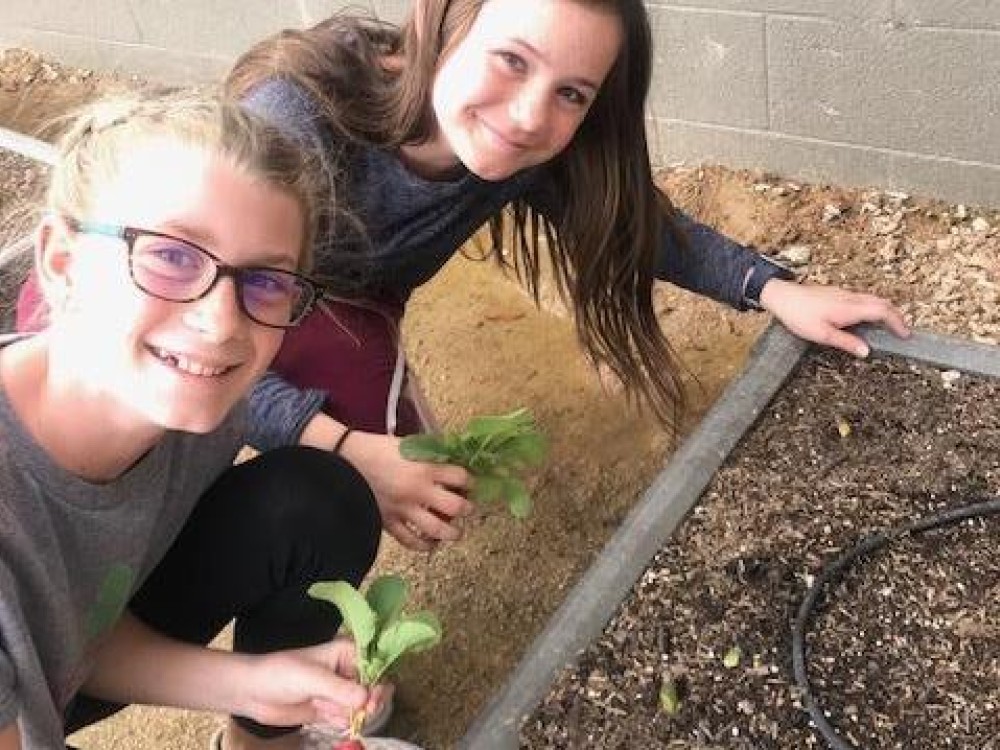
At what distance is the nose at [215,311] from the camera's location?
3.74ft

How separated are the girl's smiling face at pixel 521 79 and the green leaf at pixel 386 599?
581 millimetres

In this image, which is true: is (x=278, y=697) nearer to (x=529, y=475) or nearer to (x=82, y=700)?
(x=82, y=700)

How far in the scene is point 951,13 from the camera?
2197mm

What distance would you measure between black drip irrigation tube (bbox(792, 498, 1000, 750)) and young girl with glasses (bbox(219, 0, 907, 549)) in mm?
336

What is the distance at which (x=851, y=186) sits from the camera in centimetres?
256

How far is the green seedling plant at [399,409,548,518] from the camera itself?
1545mm

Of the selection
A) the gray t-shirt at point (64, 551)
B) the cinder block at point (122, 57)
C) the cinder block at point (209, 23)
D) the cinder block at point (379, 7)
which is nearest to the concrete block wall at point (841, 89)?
the cinder block at point (379, 7)

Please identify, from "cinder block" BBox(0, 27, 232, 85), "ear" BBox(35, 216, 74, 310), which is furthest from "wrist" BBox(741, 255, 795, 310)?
"cinder block" BBox(0, 27, 232, 85)

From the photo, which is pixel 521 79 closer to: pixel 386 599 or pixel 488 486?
pixel 488 486

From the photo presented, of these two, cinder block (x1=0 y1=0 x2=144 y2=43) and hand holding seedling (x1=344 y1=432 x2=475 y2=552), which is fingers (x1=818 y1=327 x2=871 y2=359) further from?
cinder block (x1=0 y1=0 x2=144 y2=43)

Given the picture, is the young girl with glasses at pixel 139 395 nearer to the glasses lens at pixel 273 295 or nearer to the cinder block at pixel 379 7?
the glasses lens at pixel 273 295

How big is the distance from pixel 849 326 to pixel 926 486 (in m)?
0.31

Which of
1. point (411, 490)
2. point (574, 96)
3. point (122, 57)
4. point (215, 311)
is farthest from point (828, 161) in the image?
point (122, 57)

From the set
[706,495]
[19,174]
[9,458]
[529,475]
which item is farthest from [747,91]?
[9,458]
